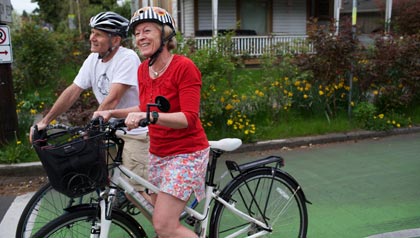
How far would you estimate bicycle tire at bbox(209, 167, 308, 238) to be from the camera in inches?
118

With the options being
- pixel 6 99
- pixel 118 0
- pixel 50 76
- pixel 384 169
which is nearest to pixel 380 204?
pixel 384 169

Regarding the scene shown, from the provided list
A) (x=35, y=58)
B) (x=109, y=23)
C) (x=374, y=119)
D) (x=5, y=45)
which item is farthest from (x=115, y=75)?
(x=35, y=58)

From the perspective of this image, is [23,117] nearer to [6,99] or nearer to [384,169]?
[6,99]

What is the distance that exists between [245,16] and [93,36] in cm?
1551

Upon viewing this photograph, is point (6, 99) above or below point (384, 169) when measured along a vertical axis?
above

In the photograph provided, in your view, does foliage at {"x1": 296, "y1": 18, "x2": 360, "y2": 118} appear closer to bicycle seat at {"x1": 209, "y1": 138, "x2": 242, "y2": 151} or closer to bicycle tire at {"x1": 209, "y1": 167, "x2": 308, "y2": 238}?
bicycle tire at {"x1": 209, "y1": 167, "x2": 308, "y2": 238}

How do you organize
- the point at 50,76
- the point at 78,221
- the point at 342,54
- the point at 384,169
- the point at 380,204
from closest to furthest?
the point at 78,221, the point at 380,204, the point at 384,169, the point at 342,54, the point at 50,76

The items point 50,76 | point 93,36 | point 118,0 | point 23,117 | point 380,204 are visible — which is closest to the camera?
point 93,36

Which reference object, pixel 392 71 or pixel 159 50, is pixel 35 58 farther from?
pixel 159 50

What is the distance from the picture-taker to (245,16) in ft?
59.2

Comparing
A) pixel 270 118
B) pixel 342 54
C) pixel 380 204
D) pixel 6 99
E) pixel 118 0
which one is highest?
pixel 118 0

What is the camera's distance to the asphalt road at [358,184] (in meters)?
3.96

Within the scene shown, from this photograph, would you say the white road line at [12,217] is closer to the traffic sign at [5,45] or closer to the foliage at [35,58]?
the traffic sign at [5,45]

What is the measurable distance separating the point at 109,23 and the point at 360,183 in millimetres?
3408
